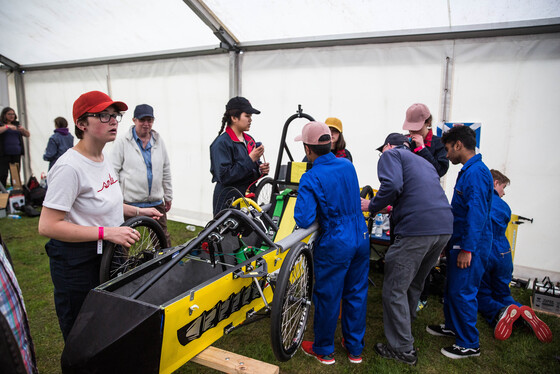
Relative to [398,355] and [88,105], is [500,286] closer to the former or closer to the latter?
[398,355]

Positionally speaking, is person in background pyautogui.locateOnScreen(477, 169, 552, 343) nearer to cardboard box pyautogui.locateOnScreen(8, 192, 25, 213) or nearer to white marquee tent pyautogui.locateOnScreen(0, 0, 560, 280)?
white marquee tent pyautogui.locateOnScreen(0, 0, 560, 280)

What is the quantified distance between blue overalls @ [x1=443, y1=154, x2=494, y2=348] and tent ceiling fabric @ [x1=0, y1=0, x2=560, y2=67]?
7.10 ft

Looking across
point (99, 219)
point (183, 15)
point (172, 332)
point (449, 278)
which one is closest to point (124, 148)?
point (99, 219)

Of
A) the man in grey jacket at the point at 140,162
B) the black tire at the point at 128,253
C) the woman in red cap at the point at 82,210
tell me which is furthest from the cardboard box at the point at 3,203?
the woman in red cap at the point at 82,210

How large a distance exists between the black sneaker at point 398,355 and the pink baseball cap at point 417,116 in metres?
2.00

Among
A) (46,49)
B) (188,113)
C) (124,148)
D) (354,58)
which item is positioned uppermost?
(46,49)

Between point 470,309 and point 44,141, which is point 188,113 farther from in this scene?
point 470,309

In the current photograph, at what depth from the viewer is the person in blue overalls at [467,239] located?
8.93 feet

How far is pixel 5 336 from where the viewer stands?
2.61 feet

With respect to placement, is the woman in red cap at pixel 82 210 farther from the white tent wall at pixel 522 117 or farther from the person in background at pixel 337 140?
the white tent wall at pixel 522 117

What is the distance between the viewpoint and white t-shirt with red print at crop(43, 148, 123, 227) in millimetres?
1756

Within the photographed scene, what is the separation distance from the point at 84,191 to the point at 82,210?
109mm

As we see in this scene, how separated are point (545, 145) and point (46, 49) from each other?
871cm

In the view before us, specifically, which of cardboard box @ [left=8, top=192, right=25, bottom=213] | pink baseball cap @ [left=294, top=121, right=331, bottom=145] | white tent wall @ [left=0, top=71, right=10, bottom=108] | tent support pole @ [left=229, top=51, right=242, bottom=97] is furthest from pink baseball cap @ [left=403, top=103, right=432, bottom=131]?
white tent wall @ [left=0, top=71, right=10, bottom=108]
